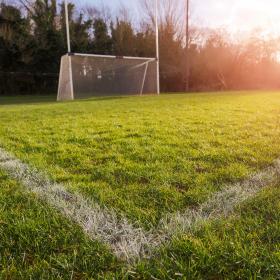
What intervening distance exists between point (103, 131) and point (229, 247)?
296 centimetres

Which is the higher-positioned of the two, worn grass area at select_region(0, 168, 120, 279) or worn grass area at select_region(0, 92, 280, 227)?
worn grass area at select_region(0, 92, 280, 227)

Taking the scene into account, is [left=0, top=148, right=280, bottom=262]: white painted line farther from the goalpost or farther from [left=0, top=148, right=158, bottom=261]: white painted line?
the goalpost

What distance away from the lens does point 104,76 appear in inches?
539

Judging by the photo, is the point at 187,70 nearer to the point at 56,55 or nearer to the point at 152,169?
the point at 56,55

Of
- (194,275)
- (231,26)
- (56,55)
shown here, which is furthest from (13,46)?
(194,275)

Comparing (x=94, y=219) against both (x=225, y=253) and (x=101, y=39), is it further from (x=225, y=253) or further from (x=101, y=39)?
(x=101, y=39)

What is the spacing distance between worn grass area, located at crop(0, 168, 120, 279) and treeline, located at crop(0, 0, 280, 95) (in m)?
19.0

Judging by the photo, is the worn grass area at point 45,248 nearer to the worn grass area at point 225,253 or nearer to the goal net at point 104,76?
the worn grass area at point 225,253

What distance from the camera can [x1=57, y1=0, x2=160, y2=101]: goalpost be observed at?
41.3 ft

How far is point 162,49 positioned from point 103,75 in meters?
8.37

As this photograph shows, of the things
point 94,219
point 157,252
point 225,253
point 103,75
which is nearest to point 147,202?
point 94,219

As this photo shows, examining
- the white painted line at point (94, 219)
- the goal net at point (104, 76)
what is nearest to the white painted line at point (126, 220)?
the white painted line at point (94, 219)

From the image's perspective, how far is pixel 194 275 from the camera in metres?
1.08

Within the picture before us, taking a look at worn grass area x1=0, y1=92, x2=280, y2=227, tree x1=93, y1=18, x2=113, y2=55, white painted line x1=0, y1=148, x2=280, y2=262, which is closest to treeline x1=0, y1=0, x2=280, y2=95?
tree x1=93, y1=18, x2=113, y2=55
